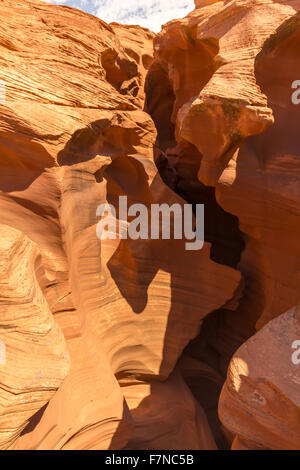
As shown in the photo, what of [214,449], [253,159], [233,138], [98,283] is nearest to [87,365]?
[98,283]

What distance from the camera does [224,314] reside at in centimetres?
554

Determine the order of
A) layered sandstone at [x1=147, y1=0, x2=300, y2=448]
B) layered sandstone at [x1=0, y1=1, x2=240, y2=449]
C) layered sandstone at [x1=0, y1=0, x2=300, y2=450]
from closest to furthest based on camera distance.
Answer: layered sandstone at [x1=0, y1=0, x2=300, y2=450] < layered sandstone at [x1=0, y1=1, x2=240, y2=449] < layered sandstone at [x1=147, y1=0, x2=300, y2=448]

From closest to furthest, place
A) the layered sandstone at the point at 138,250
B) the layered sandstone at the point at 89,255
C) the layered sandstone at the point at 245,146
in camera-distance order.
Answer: the layered sandstone at the point at 138,250
the layered sandstone at the point at 89,255
the layered sandstone at the point at 245,146

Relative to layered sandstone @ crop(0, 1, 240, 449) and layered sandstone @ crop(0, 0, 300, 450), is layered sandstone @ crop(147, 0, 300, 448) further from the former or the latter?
layered sandstone @ crop(0, 1, 240, 449)

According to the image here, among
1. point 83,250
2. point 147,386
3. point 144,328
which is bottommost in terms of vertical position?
point 147,386

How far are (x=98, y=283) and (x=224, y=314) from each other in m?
2.70

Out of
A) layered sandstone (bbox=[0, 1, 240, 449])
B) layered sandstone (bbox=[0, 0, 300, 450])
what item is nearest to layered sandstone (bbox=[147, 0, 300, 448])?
layered sandstone (bbox=[0, 0, 300, 450])

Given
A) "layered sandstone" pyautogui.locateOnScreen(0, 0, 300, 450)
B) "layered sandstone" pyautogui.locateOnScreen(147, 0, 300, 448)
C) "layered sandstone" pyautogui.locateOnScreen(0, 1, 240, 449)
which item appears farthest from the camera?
"layered sandstone" pyautogui.locateOnScreen(147, 0, 300, 448)

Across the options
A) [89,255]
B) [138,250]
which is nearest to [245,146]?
[138,250]

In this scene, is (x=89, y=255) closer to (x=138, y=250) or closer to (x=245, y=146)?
(x=138, y=250)

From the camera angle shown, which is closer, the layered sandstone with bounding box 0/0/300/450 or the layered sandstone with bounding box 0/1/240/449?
the layered sandstone with bounding box 0/0/300/450

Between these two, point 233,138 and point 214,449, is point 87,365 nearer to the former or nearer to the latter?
point 214,449

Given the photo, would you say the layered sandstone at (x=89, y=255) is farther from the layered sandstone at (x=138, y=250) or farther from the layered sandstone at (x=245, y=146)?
the layered sandstone at (x=245, y=146)

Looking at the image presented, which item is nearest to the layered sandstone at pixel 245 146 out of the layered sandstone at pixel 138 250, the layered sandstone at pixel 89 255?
the layered sandstone at pixel 138 250
